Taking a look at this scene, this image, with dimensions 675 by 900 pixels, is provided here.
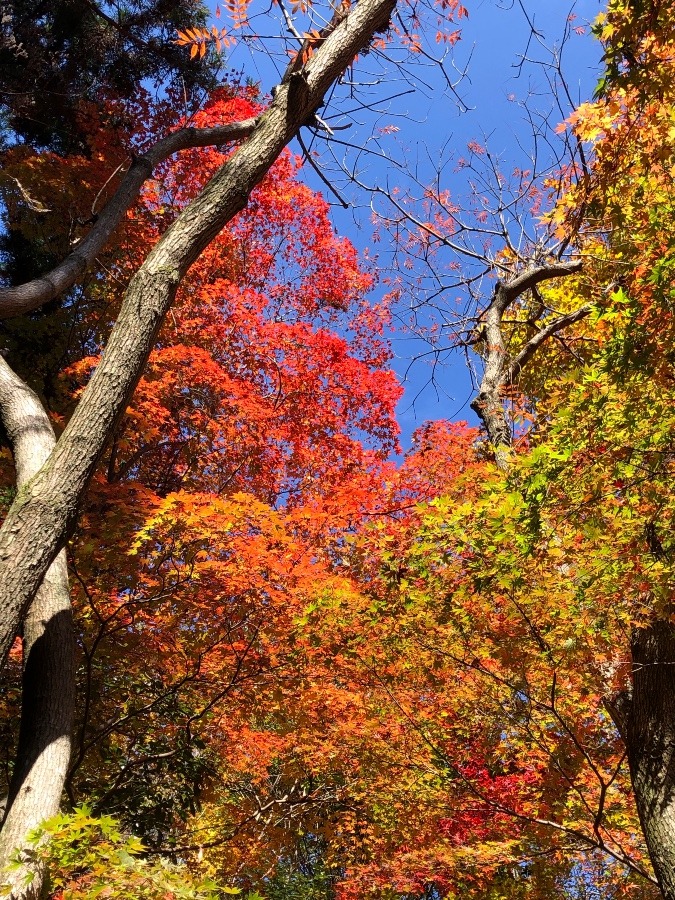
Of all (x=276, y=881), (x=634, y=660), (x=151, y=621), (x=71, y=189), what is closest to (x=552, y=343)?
(x=634, y=660)

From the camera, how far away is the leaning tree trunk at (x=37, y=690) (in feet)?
10.6

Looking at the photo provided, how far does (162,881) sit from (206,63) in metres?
14.9

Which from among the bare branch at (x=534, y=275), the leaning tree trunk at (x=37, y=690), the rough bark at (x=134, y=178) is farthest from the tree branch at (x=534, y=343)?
the leaning tree trunk at (x=37, y=690)

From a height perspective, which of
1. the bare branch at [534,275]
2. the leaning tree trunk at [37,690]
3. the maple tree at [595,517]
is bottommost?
the leaning tree trunk at [37,690]

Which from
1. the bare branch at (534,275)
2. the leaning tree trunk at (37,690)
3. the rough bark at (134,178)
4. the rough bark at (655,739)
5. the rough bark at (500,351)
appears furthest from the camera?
the bare branch at (534,275)

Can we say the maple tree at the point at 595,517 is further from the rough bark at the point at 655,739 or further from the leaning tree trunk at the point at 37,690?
the leaning tree trunk at the point at 37,690

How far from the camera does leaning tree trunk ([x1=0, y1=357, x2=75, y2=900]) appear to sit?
323 centimetres

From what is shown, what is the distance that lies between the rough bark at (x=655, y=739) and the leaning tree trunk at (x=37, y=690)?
3615 mm

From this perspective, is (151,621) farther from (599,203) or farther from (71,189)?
(71,189)

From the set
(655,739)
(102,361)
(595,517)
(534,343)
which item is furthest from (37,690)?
(534,343)

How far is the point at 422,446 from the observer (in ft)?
41.0

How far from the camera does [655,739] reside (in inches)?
159

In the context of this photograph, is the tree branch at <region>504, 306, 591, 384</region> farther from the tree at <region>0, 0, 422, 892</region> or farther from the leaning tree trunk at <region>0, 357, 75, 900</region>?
the leaning tree trunk at <region>0, 357, 75, 900</region>

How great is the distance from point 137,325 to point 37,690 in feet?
7.47
